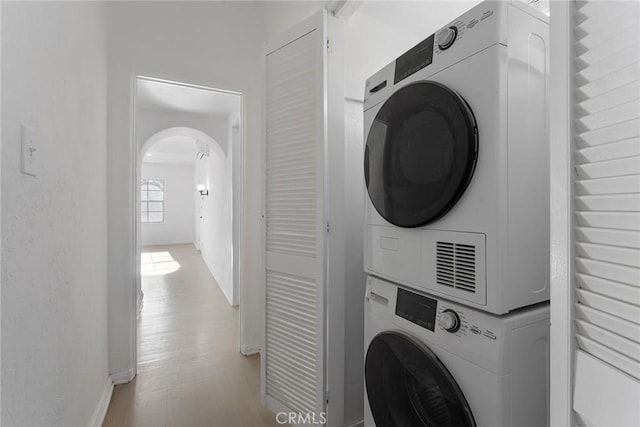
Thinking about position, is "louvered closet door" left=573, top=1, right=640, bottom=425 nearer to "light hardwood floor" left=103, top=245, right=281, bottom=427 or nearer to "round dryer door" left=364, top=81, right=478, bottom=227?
"round dryer door" left=364, top=81, right=478, bottom=227

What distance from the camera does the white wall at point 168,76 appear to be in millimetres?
2107

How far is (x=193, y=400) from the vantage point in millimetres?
1924

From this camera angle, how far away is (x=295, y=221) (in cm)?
164

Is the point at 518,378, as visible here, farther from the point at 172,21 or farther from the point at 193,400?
the point at 172,21

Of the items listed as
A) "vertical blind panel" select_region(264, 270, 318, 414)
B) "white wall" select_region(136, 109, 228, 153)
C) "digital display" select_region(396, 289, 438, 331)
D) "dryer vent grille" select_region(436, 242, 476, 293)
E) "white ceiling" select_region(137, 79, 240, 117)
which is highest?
"white ceiling" select_region(137, 79, 240, 117)

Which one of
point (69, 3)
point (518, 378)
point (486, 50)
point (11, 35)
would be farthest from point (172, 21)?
point (518, 378)

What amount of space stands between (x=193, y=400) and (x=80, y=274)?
42.0 inches

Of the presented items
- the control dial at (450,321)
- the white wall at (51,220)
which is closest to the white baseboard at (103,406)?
the white wall at (51,220)

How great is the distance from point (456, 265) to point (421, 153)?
0.36 metres

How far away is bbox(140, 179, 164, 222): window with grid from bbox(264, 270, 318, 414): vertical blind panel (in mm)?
8985

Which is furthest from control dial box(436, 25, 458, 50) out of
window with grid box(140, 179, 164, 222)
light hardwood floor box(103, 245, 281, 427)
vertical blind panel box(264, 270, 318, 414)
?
window with grid box(140, 179, 164, 222)

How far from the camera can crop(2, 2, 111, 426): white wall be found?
819mm

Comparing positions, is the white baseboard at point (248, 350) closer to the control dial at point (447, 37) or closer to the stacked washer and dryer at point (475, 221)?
the stacked washer and dryer at point (475, 221)

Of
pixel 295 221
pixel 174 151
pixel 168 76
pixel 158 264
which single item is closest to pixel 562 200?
pixel 295 221
